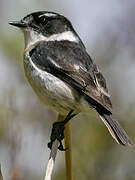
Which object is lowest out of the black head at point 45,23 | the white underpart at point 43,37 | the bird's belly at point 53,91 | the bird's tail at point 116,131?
the bird's tail at point 116,131

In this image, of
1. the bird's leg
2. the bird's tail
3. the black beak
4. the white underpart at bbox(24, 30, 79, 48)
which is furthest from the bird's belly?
the black beak

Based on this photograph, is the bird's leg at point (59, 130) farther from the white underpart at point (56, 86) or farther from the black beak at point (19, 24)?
the black beak at point (19, 24)

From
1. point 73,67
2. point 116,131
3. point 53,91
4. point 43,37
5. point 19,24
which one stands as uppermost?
point 19,24

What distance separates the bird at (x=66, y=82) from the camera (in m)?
4.31

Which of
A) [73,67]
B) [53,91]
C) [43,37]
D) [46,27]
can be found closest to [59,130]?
[53,91]

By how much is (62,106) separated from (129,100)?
2.77 feet

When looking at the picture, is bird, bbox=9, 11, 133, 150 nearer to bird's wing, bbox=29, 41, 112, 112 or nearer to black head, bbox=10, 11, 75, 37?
bird's wing, bbox=29, 41, 112, 112

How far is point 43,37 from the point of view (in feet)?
16.7

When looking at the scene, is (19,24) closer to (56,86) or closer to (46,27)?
(46,27)

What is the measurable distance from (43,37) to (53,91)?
792 mm

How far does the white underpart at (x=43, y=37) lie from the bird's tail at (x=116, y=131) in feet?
3.44

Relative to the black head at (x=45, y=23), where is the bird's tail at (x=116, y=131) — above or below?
below

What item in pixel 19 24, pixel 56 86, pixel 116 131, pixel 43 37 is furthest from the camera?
pixel 43 37

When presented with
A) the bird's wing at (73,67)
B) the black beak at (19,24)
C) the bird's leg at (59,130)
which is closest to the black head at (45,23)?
the black beak at (19,24)
